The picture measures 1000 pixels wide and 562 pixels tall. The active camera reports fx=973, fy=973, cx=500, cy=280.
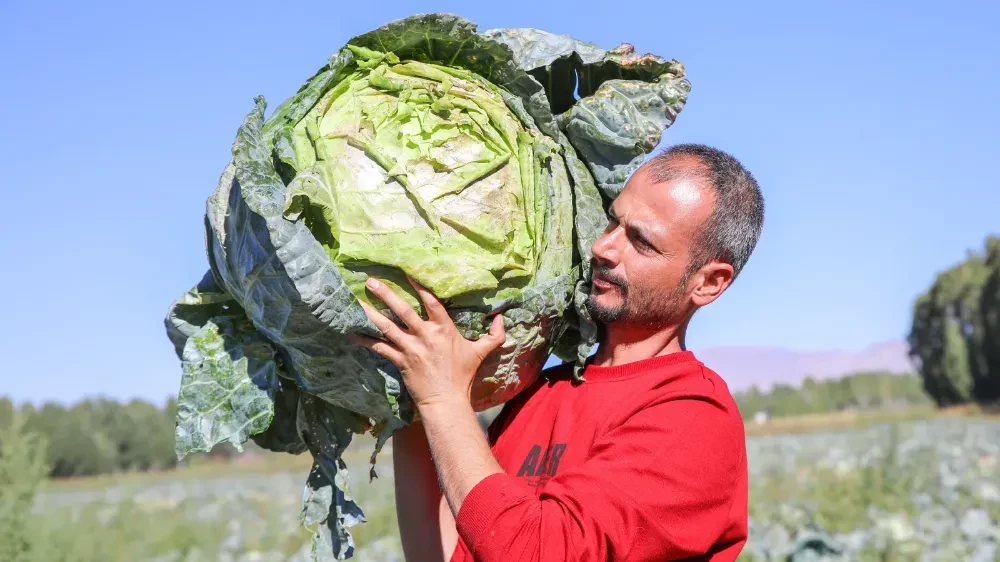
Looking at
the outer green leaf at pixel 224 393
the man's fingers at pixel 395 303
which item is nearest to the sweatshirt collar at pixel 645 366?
the man's fingers at pixel 395 303

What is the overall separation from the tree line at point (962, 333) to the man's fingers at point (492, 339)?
39658 millimetres

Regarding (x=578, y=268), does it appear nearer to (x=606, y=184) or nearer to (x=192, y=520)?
(x=606, y=184)

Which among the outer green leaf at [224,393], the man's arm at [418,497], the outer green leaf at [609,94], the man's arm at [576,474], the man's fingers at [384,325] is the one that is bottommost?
the man's arm at [418,497]

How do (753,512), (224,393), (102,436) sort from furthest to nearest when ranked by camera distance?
(102,436) < (753,512) < (224,393)

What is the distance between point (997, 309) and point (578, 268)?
39583 millimetres

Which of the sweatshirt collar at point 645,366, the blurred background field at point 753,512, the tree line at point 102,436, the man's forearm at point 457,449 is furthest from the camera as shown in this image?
the tree line at point 102,436

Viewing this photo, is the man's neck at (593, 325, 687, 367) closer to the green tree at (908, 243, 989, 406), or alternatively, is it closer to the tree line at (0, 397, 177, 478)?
the tree line at (0, 397, 177, 478)

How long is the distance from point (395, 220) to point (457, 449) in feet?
1.93

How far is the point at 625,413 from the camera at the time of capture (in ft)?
7.98

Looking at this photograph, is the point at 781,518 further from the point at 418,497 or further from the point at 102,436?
Answer: the point at 102,436

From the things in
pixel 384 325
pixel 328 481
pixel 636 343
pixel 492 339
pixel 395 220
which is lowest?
pixel 328 481

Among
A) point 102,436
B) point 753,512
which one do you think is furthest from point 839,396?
point 753,512

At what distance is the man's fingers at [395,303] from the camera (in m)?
2.39

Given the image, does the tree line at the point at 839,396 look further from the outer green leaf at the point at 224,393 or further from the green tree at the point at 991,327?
the outer green leaf at the point at 224,393
